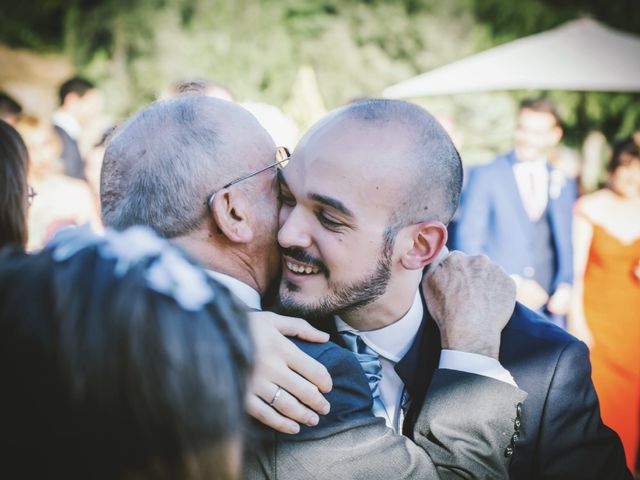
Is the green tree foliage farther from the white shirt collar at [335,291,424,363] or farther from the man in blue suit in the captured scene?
the white shirt collar at [335,291,424,363]

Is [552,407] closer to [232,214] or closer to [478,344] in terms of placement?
[478,344]

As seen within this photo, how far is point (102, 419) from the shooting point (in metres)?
0.73

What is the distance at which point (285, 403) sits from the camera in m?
1.57

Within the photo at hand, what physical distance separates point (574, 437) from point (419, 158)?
1047 mm

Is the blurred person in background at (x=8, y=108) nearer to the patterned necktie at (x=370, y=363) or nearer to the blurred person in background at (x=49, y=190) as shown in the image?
the blurred person in background at (x=49, y=190)

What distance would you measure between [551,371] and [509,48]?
805cm

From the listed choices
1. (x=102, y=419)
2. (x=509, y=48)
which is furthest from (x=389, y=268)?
(x=509, y=48)

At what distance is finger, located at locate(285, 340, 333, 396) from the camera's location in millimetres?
1603

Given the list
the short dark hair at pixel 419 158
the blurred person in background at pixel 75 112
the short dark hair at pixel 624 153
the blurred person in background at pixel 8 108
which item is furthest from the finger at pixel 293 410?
the blurred person in background at pixel 75 112

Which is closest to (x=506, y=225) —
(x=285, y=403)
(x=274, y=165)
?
(x=274, y=165)

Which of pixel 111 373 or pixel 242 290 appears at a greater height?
pixel 111 373

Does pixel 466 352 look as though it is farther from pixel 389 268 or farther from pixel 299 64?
pixel 299 64

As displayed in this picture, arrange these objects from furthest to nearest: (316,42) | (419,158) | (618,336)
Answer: (316,42), (618,336), (419,158)

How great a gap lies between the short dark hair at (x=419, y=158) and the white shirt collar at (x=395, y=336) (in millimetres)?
350
